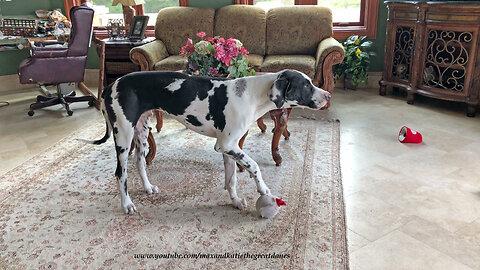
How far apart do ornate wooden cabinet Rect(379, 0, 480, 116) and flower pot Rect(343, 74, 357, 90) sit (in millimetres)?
417

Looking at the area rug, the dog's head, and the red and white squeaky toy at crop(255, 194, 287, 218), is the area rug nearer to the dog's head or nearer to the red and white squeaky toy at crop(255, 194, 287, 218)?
the red and white squeaky toy at crop(255, 194, 287, 218)

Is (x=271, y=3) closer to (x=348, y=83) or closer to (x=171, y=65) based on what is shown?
(x=348, y=83)

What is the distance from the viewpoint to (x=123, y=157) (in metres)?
2.27

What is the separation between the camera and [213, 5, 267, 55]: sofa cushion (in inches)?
182

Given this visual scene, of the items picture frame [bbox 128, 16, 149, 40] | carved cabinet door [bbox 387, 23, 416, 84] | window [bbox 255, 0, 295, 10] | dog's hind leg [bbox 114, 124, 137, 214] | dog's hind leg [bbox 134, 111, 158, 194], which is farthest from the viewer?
window [bbox 255, 0, 295, 10]

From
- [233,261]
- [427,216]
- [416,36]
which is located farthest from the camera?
[416,36]

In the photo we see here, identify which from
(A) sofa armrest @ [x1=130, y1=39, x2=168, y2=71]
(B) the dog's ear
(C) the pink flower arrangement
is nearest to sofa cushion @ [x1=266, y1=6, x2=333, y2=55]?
(A) sofa armrest @ [x1=130, y1=39, x2=168, y2=71]

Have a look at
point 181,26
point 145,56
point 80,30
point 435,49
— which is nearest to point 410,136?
point 435,49

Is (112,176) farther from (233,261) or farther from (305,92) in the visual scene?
(305,92)

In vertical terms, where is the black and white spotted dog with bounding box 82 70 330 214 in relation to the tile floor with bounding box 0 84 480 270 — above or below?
above

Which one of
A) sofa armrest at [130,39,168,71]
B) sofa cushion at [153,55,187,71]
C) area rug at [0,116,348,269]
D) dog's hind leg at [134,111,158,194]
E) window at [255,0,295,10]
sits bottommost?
area rug at [0,116,348,269]

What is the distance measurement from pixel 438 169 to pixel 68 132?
10.0 ft

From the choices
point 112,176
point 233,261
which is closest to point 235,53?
point 112,176

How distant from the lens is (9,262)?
1.96 m
